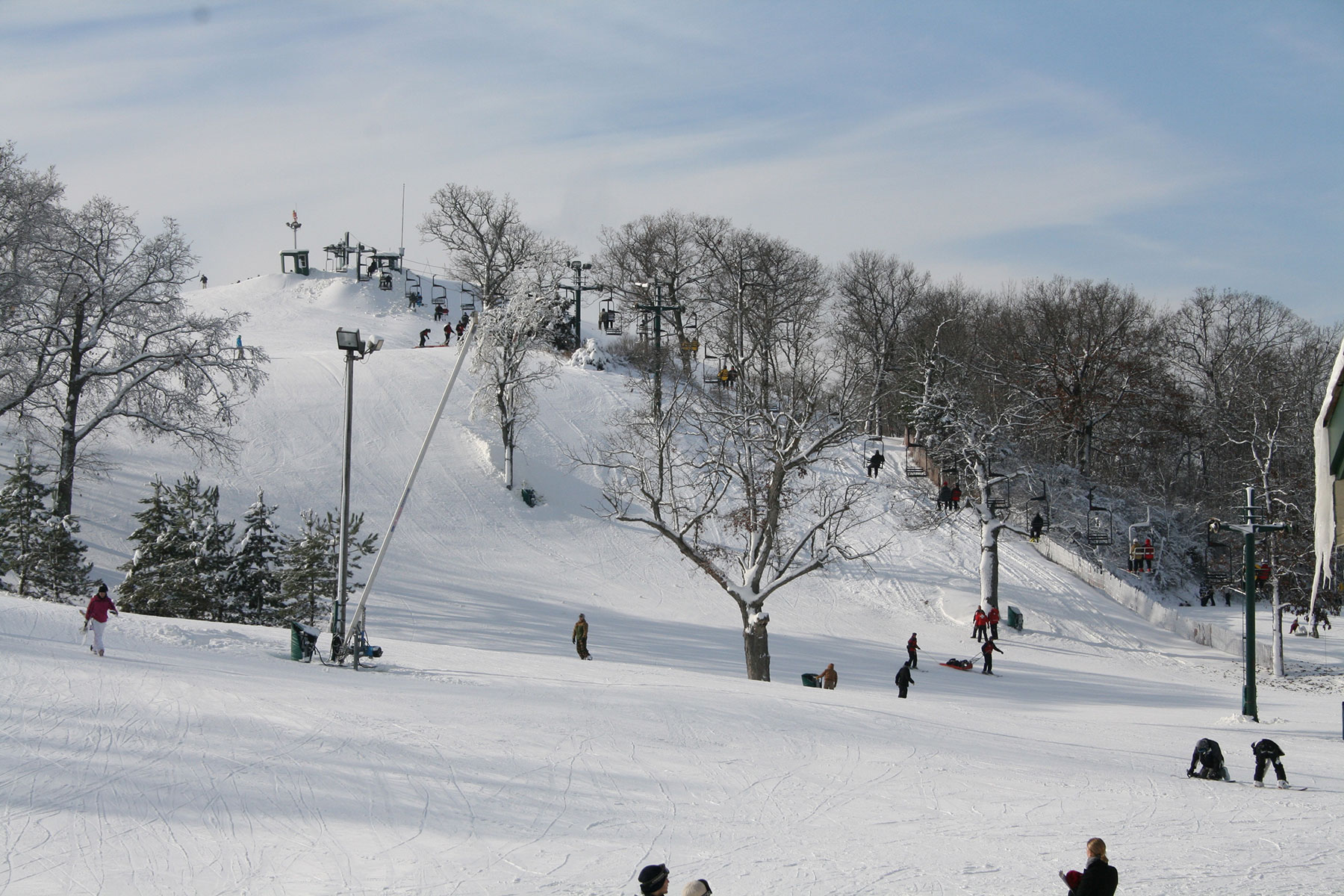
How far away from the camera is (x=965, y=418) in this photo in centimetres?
3700

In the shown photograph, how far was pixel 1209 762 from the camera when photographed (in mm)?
14914

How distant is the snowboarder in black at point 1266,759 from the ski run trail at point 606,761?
1.91 ft

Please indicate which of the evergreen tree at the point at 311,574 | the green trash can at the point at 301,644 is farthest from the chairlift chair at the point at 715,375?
the green trash can at the point at 301,644

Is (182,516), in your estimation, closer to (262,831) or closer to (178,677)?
(178,677)

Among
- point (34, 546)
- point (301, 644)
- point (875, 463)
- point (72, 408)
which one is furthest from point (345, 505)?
point (875, 463)

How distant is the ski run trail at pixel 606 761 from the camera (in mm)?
9602

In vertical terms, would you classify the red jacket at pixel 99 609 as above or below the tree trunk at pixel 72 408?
below

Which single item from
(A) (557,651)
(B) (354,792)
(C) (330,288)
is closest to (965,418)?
(A) (557,651)

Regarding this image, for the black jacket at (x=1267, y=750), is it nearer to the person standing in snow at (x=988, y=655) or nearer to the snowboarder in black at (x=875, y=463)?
the person standing in snow at (x=988, y=655)

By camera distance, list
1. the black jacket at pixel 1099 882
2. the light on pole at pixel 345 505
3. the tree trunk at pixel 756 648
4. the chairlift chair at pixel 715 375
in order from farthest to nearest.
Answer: the chairlift chair at pixel 715 375 < the tree trunk at pixel 756 648 < the light on pole at pixel 345 505 < the black jacket at pixel 1099 882

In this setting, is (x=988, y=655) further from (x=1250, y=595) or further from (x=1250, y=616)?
(x=1250, y=595)

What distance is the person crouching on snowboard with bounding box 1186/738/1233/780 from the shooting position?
14.9 meters

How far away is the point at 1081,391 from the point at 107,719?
48524 mm

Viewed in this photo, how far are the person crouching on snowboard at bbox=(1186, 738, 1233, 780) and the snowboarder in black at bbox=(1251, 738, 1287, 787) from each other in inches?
16.3
